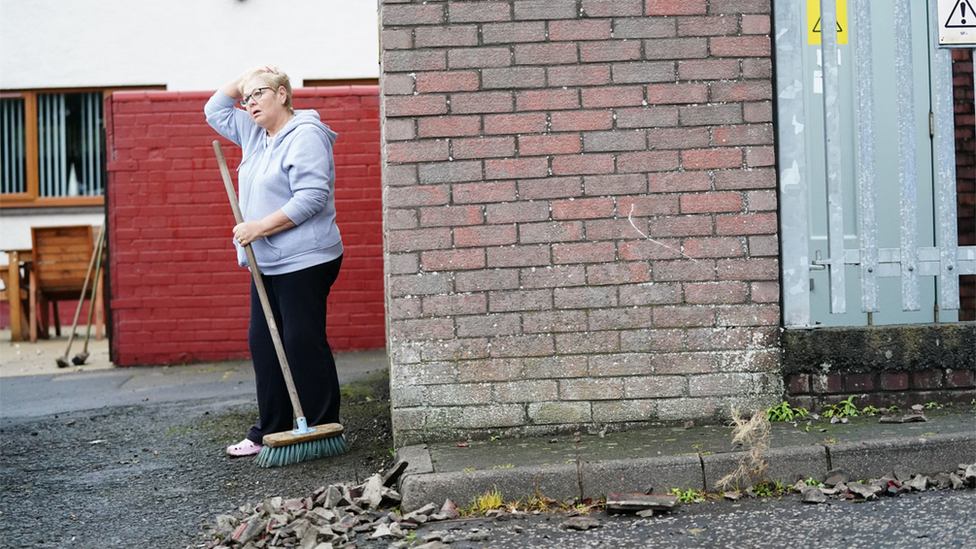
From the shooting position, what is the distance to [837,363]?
4070 mm

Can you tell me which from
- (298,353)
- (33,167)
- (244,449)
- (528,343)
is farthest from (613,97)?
(33,167)

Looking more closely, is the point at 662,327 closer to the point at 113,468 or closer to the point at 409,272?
the point at 409,272

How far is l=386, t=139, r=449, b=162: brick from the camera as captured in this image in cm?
395

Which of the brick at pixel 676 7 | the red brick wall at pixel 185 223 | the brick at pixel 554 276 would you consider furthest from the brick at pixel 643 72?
the red brick wall at pixel 185 223

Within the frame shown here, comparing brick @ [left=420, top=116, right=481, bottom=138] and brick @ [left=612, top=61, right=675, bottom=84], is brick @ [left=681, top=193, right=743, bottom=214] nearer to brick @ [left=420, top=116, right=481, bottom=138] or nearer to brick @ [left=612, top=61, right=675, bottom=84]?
brick @ [left=612, top=61, right=675, bottom=84]

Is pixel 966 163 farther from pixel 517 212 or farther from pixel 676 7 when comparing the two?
pixel 517 212

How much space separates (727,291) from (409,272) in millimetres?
1429

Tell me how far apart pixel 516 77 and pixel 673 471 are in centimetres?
181

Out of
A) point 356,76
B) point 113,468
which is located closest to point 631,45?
point 113,468

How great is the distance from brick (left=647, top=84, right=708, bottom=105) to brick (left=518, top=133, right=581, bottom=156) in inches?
15.3

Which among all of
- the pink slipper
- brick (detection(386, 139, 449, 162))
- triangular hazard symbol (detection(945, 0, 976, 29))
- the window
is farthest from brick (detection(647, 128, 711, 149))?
the window

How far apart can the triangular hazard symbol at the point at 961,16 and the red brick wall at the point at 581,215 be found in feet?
3.24

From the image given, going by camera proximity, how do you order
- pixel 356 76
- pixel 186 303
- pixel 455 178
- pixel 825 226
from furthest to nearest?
pixel 356 76 < pixel 186 303 < pixel 825 226 < pixel 455 178

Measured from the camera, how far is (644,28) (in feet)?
13.1
